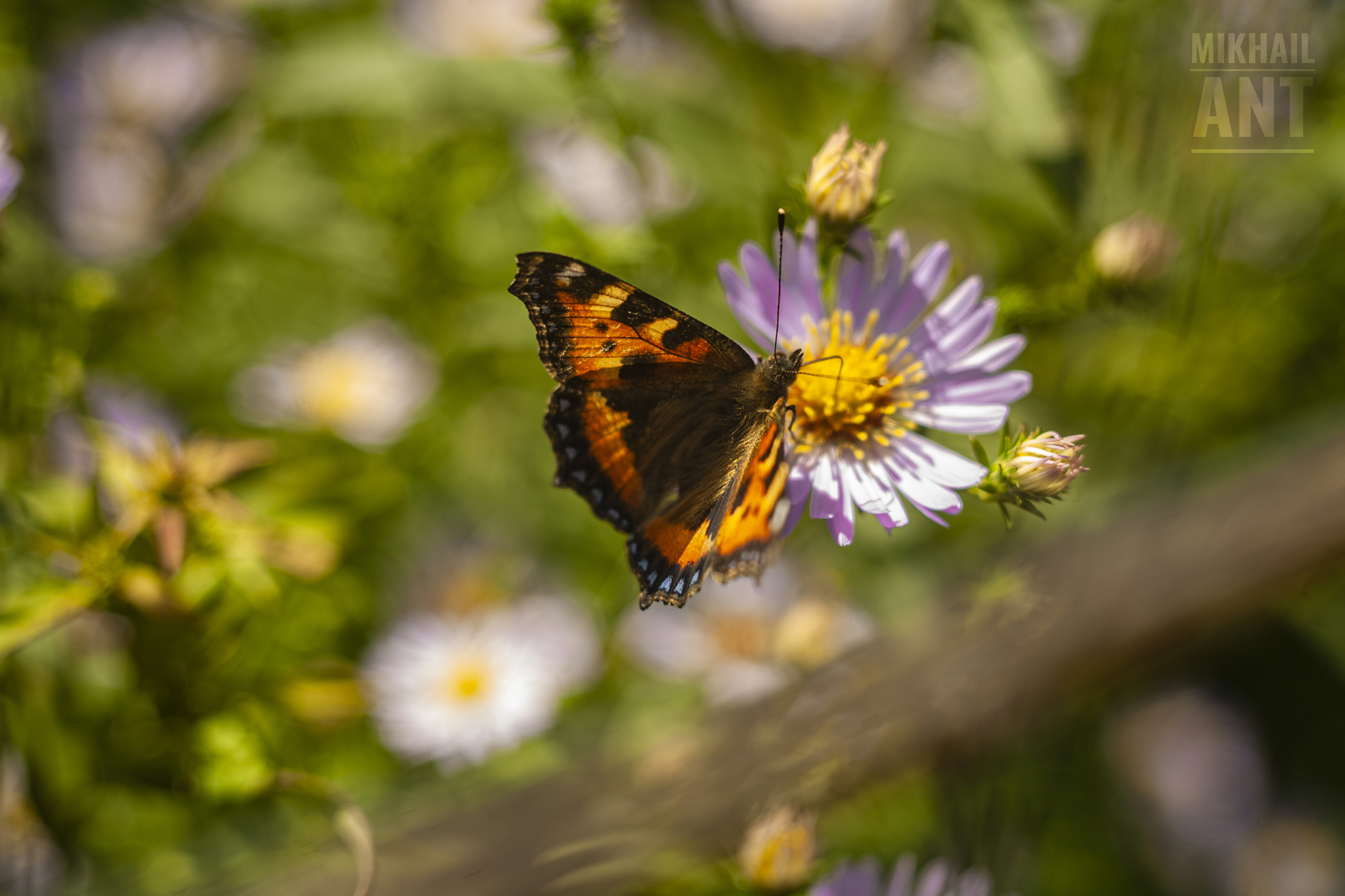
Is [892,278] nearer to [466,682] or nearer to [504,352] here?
[504,352]

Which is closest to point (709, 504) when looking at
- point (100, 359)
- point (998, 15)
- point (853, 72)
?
point (998, 15)

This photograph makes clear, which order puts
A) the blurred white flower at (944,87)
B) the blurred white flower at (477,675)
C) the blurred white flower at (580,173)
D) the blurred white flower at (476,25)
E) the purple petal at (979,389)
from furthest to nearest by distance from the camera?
the blurred white flower at (476,25) < the blurred white flower at (580,173) < the blurred white flower at (944,87) < the blurred white flower at (477,675) < the purple petal at (979,389)

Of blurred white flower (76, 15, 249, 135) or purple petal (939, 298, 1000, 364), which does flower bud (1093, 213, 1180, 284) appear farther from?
blurred white flower (76, 15, 249, 135)

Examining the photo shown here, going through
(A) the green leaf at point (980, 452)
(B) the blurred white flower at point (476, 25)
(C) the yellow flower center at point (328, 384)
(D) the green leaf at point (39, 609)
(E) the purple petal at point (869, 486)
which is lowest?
(C) the yellow flower center at point (328, 384)

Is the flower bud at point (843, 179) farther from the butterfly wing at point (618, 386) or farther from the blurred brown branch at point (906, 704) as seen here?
the blurred brown branch at point (906, 704)

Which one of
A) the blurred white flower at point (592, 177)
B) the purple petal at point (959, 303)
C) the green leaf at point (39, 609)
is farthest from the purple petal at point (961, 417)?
the green leaf at point (39, 609)

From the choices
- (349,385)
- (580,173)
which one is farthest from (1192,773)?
(349,385)
